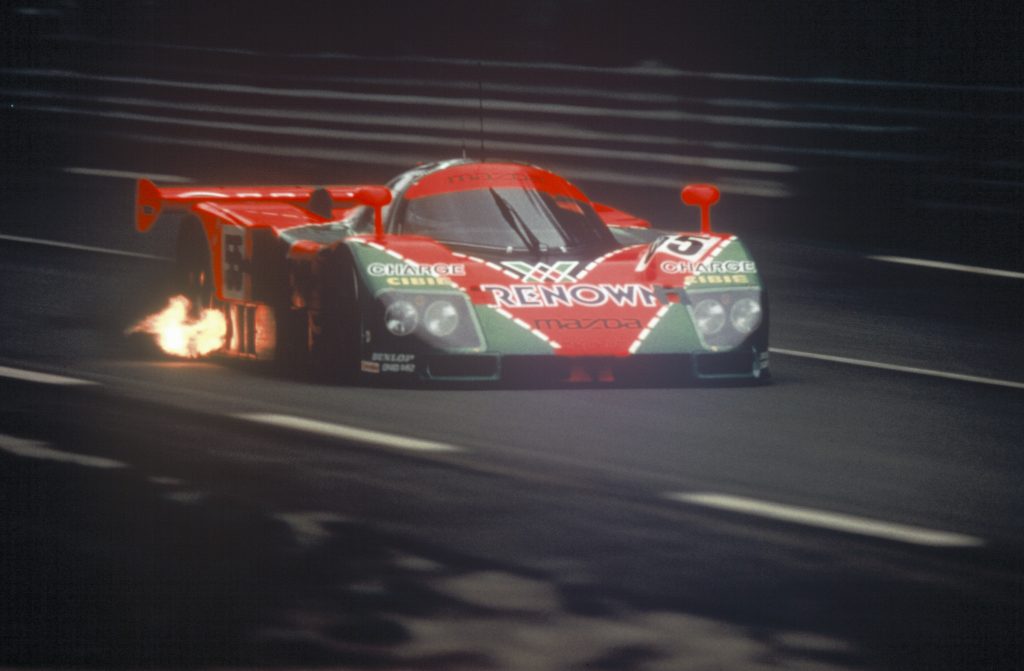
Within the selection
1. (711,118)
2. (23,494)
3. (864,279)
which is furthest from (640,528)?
(711,118)

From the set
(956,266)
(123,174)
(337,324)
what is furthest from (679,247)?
(123,174)

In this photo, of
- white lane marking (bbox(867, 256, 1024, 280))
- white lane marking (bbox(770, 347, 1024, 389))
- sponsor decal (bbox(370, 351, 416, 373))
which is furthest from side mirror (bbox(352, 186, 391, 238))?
white lane marking (bbox(867, 256, 1024, 280))

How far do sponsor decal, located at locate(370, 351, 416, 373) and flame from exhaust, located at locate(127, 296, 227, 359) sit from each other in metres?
1.61

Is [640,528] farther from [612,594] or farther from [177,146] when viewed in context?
[177,146]

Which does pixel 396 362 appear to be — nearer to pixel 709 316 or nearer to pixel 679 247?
pixel 709 316

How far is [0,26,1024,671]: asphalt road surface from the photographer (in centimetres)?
570

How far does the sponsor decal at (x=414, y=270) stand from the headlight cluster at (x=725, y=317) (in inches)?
41.8

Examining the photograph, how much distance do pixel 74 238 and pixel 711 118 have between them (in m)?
5.38

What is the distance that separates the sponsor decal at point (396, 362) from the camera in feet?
30.3

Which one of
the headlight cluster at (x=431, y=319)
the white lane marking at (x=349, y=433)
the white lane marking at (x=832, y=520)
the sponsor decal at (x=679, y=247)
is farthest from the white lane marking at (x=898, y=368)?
the white lane marking at (x=832, y=520)

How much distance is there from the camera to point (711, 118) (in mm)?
18016

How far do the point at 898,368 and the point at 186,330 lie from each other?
11.7 feet

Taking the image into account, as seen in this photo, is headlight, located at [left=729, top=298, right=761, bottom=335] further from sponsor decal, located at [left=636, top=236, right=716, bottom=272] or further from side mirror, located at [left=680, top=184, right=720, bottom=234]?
side mirror, located at [left=680, top=184, right=720, bottom=234]

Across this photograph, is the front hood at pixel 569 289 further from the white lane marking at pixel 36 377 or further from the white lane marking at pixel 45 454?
the white lane marking at pixel 45 454
